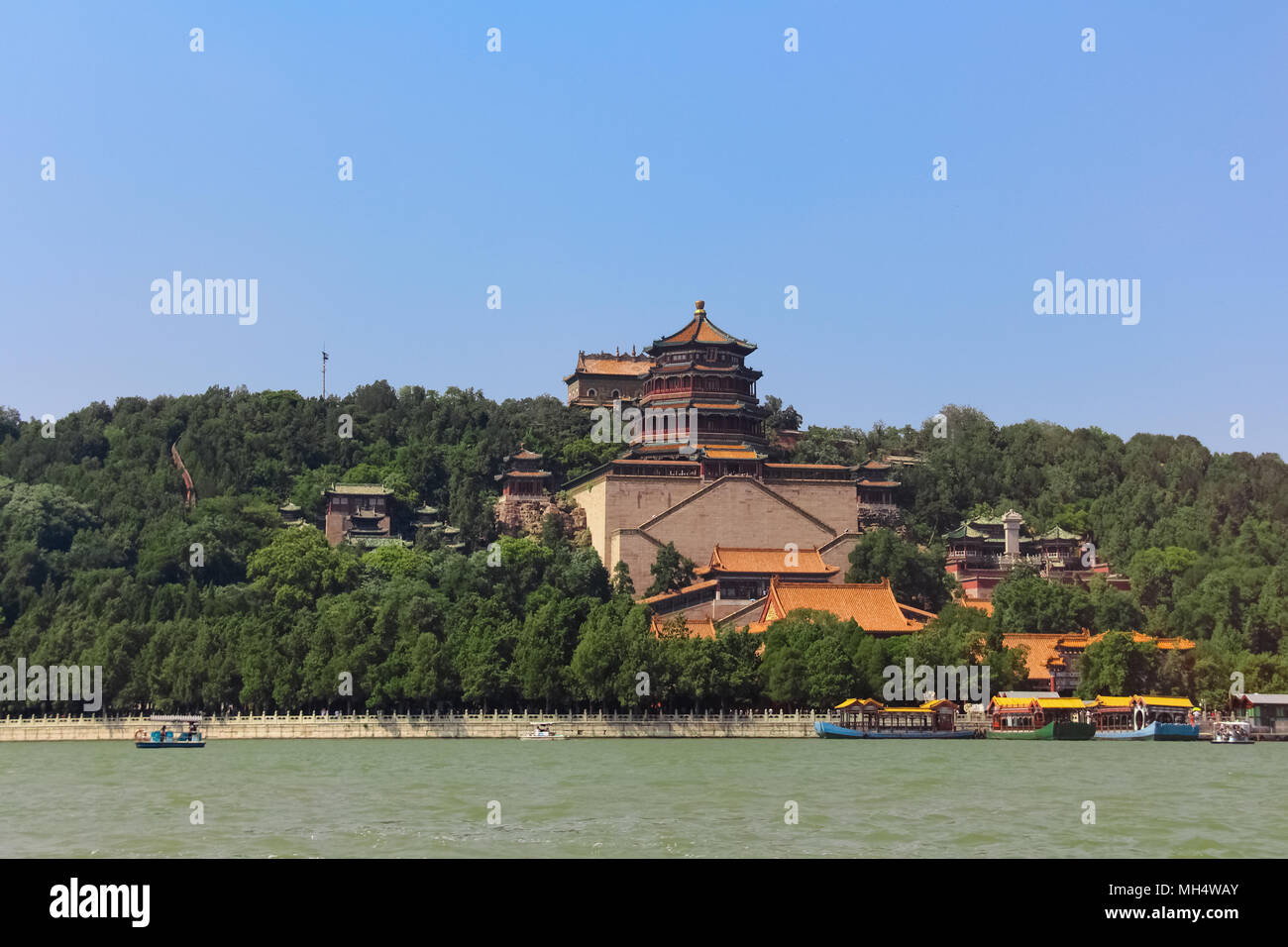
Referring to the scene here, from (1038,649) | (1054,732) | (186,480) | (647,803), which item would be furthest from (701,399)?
(647,803)

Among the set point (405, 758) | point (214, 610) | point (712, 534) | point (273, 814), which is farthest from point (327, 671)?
point (273, 814)

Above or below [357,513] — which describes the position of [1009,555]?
below

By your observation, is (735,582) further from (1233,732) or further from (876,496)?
(1233,732)

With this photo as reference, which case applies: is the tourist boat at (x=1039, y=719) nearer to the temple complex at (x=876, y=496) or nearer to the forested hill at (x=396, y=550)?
the forested hill at (x=396, y=550)

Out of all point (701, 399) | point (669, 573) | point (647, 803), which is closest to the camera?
point (647, 803)

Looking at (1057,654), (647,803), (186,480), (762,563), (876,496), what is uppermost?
(186,480)

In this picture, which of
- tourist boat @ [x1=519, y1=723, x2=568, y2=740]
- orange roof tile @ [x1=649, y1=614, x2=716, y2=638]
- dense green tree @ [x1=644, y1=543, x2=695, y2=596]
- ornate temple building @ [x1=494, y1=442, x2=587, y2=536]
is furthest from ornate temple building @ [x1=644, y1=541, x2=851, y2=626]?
tourist boat @ [x1=519, y1=723, x2=568, y2=740]

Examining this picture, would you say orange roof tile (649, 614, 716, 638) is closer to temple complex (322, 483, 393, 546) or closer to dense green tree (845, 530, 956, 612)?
dense green tree (845, 530, 956, 612)
